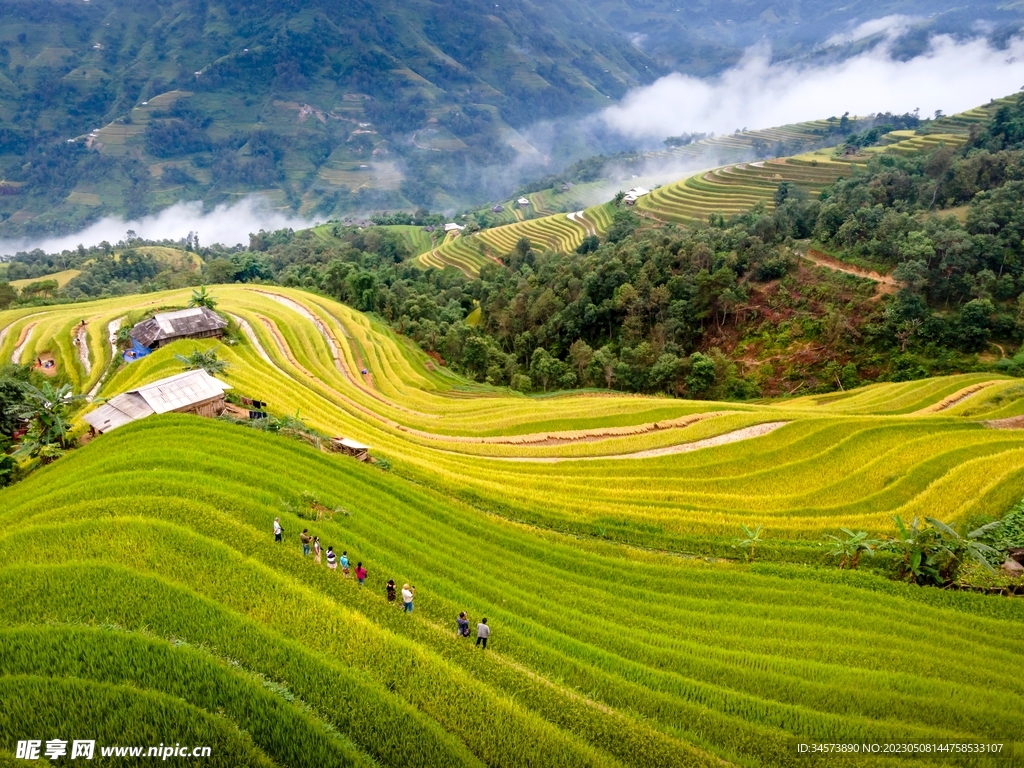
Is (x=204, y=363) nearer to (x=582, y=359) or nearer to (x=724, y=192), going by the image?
(x=582, y=359)

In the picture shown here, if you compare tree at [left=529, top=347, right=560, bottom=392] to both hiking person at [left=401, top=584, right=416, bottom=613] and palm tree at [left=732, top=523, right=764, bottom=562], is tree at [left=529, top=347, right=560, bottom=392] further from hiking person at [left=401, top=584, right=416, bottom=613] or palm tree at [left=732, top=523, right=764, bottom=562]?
hiking person at [left=401, top=584, right=416, bottom=613]

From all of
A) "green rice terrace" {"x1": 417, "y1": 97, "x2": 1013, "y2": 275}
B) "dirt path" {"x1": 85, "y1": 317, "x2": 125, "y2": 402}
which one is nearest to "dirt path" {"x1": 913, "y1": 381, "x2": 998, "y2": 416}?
"green rice terrace" {"x1": 417, "y1": 97, "x2": 1013, "y2": 275}

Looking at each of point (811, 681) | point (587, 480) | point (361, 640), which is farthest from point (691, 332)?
point (361, 640)

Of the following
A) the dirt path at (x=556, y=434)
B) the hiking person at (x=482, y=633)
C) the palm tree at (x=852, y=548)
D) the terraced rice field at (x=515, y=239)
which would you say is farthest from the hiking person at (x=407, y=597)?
the terraced rice field at (x=515, y=239)

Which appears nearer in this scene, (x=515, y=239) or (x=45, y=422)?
(x=45, y=422)

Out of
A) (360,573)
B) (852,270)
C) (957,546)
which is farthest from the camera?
(852,270)

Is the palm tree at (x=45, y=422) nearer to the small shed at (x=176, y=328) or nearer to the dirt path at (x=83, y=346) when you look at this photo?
the small shed at (x=176, y=328)

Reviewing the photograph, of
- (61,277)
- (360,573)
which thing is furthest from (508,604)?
(61,277)
